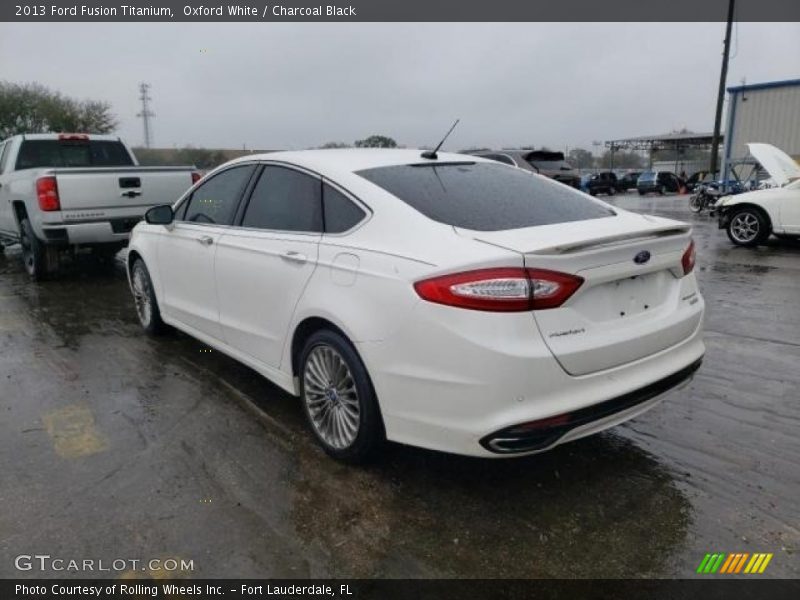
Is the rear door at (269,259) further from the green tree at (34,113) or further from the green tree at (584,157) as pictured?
the green tree at (584,157)

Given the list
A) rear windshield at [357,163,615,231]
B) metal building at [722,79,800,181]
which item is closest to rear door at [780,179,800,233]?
rear windshield at [357,163,615,231]

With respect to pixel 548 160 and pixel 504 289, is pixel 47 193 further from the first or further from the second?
pixel 548 160

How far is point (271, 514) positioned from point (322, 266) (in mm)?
1216

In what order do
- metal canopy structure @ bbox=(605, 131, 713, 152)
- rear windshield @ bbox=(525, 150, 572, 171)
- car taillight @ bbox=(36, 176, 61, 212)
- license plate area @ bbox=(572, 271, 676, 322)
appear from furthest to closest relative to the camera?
metal canopy structure @ bbox=(605, 131, 713, 152) < rear windshield @ bbox=(525, 150, 572, 171) < car taillight @ bbox=(36, 176, 61, 212) < license plate area @ bbox=(572, 271, 676, 322)

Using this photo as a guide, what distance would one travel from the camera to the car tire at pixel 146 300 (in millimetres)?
5469

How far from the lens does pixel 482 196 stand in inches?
133

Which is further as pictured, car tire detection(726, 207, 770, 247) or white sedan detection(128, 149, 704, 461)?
car tire detection(726, 207, 770, 247)

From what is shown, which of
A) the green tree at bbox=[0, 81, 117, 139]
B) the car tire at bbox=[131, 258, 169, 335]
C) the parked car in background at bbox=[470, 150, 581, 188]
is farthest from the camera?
the green tree at bbox=[0, 81, 117, 139]

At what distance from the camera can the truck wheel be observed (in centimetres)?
829

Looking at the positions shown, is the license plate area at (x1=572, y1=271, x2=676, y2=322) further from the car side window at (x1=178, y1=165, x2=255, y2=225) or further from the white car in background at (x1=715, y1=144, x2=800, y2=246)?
the white car in background at (x1=715, y1=144, x2=800, y2=246)

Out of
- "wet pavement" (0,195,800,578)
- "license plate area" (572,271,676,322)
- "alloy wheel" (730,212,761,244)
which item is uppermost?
"license plate area" (572,271,676,322)

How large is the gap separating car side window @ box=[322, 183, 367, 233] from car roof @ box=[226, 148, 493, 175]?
14cm

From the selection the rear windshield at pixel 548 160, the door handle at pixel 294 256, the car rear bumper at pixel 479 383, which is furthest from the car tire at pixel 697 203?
the door handle at pixel 294 256

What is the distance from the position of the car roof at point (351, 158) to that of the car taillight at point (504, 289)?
117 cm
